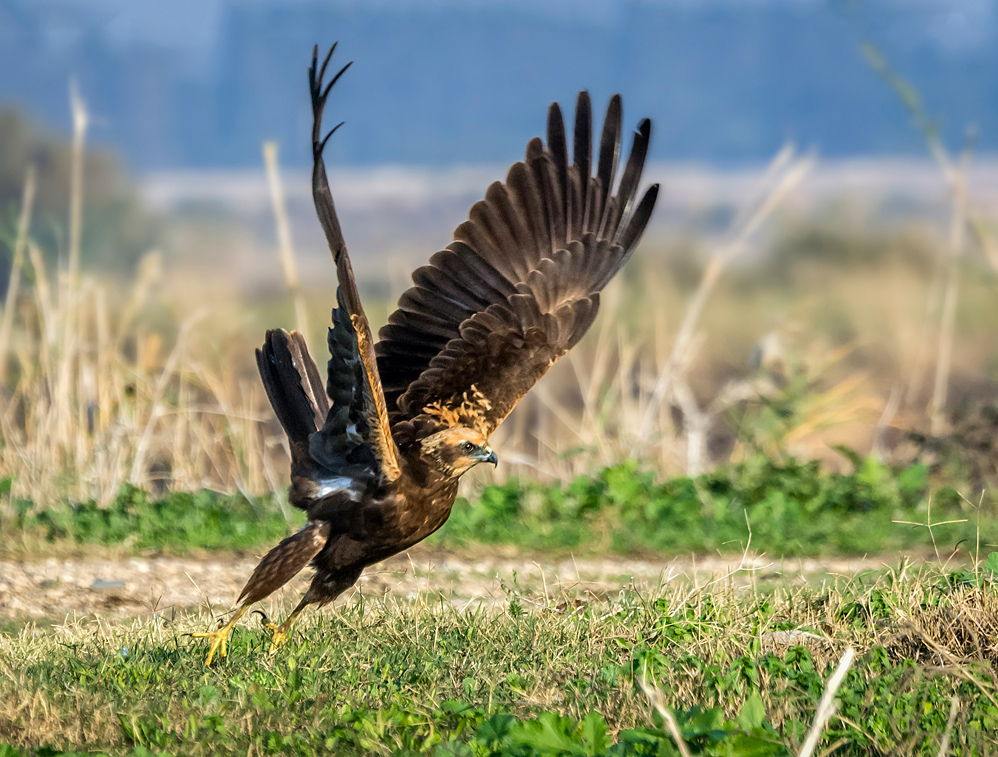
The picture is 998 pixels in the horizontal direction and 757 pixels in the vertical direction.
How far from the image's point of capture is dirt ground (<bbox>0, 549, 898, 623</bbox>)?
5.66 meters

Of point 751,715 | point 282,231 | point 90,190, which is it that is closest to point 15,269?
point 282,231

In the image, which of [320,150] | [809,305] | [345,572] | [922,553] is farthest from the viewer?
[809,305]

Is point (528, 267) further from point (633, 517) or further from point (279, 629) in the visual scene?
point (633, 517)

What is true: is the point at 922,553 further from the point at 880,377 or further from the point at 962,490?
the point at 880,377

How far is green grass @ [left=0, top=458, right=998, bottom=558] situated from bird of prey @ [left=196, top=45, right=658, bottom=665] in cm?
212

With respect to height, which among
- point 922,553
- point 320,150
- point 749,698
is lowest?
point 922,553

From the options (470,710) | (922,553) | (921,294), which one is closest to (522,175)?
(470,710)

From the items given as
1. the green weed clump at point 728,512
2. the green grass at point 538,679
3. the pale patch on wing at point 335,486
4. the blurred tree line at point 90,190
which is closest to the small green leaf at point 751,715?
the green grass at point 538,679

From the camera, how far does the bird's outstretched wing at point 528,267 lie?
547cm

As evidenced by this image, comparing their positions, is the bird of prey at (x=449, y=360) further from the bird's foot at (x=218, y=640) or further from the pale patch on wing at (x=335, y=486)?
the bird's foot at (x=218, y=640)

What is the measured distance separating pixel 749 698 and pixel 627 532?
4.43 meters

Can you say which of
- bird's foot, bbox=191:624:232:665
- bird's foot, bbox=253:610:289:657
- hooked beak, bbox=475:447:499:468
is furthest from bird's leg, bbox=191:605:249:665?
hooked beak, bbox=475:447:499:468

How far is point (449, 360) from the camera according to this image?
17.7 feet

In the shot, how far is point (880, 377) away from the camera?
752 inches
